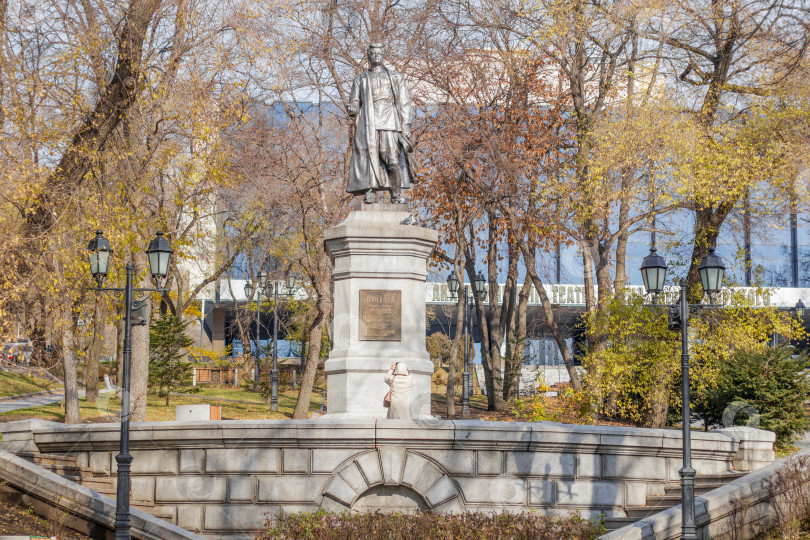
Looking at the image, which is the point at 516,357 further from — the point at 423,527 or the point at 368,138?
the point at 423,527

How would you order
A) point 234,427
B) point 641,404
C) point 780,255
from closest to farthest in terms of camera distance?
1. point 234,427
2. point 641,404
3. point 780,255

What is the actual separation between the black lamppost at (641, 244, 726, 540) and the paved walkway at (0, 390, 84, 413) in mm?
19434

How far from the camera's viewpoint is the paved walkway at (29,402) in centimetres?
2768

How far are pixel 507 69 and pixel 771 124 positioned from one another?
8.48 m

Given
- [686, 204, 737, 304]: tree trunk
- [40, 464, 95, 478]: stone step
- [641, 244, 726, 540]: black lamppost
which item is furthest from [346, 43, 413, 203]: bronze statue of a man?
[686, 204, 737, 304]: tree trunk

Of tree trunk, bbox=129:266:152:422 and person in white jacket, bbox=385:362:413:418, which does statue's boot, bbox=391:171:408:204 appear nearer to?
person in white jacket, bbox=385:362:413:418

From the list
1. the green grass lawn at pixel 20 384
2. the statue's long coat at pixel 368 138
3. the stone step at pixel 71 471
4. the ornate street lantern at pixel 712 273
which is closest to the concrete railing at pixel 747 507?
Result: the ornate street lantern at pixel 712 273

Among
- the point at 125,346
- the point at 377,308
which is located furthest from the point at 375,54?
the point at 125,346

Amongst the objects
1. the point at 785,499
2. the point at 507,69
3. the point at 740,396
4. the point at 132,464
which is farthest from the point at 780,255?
the point at 132,464

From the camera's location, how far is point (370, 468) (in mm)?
11336

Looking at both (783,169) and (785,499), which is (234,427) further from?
(783,169)

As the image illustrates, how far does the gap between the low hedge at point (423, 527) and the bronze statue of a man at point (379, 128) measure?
18.7 ft

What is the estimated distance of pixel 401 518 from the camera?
34.6 ft

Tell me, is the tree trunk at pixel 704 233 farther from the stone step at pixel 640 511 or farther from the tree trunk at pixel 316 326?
the stone step at pixel 640 511
